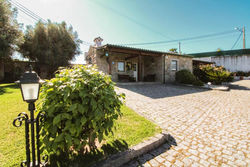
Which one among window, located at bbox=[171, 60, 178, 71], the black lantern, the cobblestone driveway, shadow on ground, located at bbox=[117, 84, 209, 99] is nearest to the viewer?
the black lantern

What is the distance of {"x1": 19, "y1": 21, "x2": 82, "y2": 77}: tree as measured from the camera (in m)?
11.4

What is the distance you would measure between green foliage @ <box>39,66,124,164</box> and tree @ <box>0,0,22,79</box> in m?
12.3

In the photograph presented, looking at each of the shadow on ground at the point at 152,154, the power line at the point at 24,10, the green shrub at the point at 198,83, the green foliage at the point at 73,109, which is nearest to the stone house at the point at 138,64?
the green shrub at the point at 198,83

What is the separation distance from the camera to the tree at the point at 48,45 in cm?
1136

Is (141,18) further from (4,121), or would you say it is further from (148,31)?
(4,121)

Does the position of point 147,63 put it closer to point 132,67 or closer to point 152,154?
point 132,67

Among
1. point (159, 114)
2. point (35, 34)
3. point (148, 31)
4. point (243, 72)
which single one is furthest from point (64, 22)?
point (243, 72)

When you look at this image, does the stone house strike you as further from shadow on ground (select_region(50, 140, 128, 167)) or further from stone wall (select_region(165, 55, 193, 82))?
shadow on ground (select_region(50, 140, 128, 167))

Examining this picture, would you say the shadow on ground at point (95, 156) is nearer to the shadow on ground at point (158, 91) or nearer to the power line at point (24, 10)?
the shadow on ground at point (158, 91)

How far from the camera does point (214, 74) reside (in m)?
10.5

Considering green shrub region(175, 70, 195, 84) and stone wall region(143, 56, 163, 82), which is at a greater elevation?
stone wall region(143, 56, 163, 82)

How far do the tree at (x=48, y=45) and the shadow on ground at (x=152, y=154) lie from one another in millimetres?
13170

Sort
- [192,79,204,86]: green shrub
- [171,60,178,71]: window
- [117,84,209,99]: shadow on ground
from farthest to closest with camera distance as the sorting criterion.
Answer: [171,60,178,71]: window
[192,79,204,86]: green shrub
[117,84,209,99]: shadow on ground

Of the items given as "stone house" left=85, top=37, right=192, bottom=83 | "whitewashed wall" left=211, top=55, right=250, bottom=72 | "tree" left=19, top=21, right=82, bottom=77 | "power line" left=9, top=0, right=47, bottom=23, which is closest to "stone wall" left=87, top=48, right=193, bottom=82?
"stone house" left=85, top=37, right=192, bottom=83
